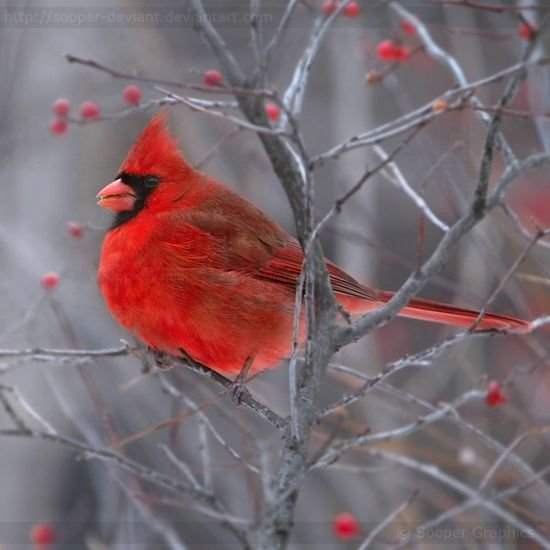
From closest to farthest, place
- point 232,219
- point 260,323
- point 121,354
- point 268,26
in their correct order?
point 121,354
point 260,323
point 232,219
point 268,26

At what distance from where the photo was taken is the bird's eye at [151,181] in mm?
3074

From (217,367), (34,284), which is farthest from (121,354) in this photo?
(34,284)

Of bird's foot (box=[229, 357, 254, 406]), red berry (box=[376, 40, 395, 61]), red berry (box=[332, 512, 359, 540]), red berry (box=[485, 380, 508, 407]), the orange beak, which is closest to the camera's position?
bird's foot (box=[229, 357, 254, 406])

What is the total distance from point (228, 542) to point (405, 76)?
3495mm

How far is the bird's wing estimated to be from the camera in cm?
293

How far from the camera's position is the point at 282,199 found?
4.61m

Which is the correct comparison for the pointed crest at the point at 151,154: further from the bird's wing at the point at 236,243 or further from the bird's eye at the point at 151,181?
the bird's wing at the point at 236,243

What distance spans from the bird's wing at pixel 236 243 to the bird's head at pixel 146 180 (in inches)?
3.7

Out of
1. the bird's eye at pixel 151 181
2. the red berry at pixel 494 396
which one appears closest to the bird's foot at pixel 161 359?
the bird's eye at pixel 151 181

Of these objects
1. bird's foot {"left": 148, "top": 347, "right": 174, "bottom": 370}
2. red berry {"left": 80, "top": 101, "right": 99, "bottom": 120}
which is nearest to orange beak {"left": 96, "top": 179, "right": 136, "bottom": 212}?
red berry {"left": 80, "top": 101, "right": 99, "bottom": 120}

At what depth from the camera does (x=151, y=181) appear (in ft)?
10.1

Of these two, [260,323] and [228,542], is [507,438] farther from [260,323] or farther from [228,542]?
[260,323]

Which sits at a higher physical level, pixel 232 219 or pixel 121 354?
pixel 232 219

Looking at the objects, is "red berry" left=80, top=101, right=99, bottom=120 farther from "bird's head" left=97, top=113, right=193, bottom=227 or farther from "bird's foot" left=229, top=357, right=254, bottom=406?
"bird's foot" left=229, top=357, right=254, bottom=406
